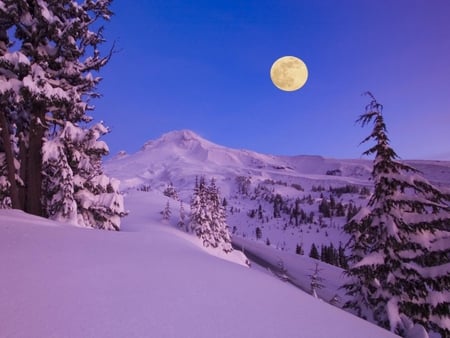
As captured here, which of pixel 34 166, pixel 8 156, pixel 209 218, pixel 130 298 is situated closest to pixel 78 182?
pixel 34 166

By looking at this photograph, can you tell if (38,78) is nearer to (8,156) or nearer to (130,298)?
(8,156)

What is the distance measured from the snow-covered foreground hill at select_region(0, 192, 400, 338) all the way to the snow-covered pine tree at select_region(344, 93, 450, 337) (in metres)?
5.07

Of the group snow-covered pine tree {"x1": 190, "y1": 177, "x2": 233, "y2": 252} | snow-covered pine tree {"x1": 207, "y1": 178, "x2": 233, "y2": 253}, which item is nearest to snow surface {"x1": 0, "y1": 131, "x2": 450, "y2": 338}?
snow-covered pine tree {"x1": 190, "y1": 177, "x2": 233, "y2": 252}

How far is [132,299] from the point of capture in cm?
511

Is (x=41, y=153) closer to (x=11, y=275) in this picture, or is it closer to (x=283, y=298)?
(x=11, y=275)

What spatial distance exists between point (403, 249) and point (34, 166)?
572 inches

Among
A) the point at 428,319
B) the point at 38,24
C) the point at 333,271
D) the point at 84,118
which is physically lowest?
the point at 333,271

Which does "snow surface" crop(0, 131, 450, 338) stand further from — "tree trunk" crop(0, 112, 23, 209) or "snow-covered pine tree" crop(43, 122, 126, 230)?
"snow-covered pine tree" crop(43, 122, 126, 230)

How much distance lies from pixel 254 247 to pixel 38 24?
112999 mm

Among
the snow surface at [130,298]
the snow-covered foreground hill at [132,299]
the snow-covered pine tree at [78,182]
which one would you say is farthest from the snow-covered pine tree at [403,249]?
the snow-covered pine tree at [78,182]

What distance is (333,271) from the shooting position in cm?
9994

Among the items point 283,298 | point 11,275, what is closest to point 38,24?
point 11,275

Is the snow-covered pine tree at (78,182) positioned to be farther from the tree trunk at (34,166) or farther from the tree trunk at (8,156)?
the tree trunk at (8,156)

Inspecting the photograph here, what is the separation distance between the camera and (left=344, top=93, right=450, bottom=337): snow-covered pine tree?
34.1 ft
